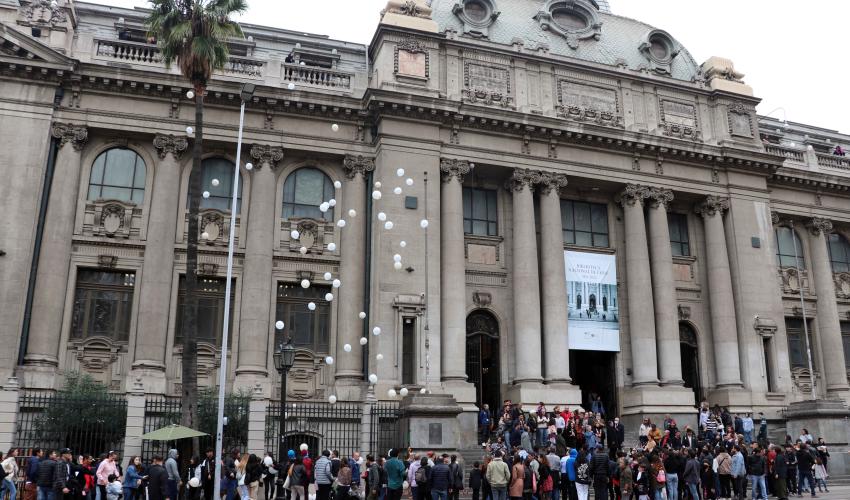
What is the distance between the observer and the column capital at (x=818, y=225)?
1592 inches

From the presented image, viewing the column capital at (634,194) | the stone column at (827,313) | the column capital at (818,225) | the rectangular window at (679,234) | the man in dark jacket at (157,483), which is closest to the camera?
the man in dark jacket at (157,483)

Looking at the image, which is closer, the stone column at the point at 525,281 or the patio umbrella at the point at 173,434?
the patio umbrella at the point at 173,434

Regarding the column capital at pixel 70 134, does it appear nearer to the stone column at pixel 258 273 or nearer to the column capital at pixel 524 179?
the stone column at pixel 258 273

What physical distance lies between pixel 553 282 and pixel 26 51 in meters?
23.0

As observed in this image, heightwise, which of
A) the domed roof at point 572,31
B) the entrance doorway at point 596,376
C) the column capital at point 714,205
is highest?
the domed roof at point 572,31

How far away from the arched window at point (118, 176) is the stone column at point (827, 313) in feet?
111

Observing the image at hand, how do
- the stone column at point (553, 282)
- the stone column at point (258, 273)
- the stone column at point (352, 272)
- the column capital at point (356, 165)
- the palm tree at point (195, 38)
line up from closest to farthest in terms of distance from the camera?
the palm tree at point (195, 38) < the stone column at point (258, 273) < the stone column at point (352, 272) < the stone column at point (553, 282) < the column capital at point (356, 165)

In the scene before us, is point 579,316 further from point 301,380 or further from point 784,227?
point 784,227

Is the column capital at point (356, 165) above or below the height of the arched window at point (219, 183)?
above

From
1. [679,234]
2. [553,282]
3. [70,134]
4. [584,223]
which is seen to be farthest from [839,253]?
[70,134]

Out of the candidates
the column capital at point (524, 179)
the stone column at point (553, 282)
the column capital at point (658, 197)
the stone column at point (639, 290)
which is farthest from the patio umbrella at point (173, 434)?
the column capital at point (658, 197)

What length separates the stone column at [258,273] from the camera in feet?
94.5

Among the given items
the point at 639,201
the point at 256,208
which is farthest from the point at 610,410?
the point at 256,208

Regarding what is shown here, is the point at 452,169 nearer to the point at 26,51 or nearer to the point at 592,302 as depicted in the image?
the point at 592,302
